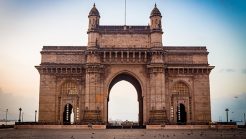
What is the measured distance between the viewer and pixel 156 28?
5059 centimetres

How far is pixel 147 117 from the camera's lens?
49250 mm

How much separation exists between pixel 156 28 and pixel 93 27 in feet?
30.6

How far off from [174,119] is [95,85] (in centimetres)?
1265

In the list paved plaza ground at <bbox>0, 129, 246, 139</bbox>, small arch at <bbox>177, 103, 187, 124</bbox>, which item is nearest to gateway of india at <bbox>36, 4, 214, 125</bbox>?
small arch at <bbox>177, 103, 187, 124</bbox>

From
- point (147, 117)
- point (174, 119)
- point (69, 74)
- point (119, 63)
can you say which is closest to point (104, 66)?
point (119, 63)

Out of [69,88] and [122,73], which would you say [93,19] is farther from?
[69,88]

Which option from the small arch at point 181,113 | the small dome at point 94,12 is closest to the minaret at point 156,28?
the small dome at point 94,12

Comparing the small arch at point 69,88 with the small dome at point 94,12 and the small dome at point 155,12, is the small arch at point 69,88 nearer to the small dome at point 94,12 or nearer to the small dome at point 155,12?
the small dome at point 94,12

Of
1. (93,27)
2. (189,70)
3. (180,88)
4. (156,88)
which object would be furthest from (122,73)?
(189,70)

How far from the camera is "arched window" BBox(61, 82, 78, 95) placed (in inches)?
2016

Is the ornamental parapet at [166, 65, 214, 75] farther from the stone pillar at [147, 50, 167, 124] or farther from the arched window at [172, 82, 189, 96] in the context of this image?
the stone pillar at [147, 50, 167, 124]

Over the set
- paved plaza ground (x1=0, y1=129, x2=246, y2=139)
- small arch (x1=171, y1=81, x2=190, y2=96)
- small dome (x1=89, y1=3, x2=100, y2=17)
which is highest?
small dome (x1=89, y1=3, x2=100, y2=17)

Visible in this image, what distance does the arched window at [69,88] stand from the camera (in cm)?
5122

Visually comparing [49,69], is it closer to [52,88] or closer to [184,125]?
[52,88]
